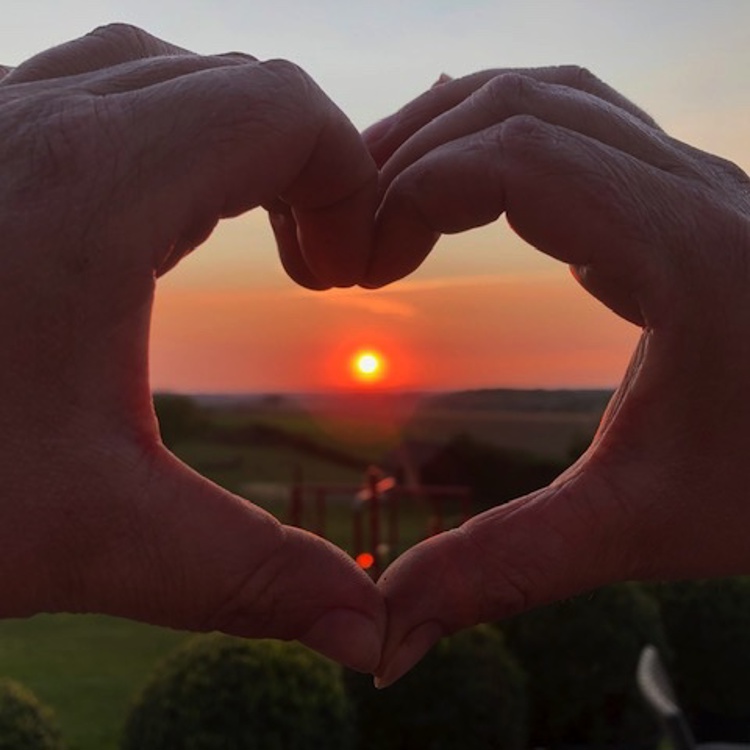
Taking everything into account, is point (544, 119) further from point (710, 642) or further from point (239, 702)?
point (710, 642)

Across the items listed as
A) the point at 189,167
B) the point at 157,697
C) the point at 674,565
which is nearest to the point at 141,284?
the point at 189,167

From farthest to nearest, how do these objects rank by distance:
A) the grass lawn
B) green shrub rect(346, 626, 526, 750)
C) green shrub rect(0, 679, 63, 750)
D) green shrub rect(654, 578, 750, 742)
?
the grass lawn < green shrub rect(654, 578, 750, 742) < green shrub rect(346, 626, 526, 750) < green shrub rect(0, 679, 63, 750)

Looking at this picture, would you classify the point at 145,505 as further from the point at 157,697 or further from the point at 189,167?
the point at 157,697

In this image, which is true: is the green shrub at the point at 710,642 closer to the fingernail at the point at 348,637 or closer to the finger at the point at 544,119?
the finger at the point at 544,119

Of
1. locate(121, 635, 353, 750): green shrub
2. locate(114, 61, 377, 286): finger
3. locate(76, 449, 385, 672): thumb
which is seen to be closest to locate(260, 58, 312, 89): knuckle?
locate(114, 61, 377, 286): finger

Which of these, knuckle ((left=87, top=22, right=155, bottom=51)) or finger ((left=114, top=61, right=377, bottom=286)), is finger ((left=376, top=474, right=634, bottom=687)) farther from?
knuckle ((left=87, top=22, right=155, bottom=51))

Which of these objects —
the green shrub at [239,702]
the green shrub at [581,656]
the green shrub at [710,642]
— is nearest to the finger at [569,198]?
the green shrub at [239,702]
